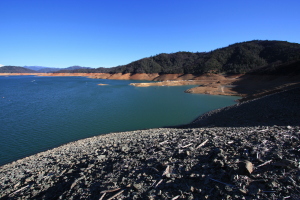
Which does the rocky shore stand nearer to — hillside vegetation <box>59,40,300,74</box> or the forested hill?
hillside vegetation <box>59,40,300,74</box>

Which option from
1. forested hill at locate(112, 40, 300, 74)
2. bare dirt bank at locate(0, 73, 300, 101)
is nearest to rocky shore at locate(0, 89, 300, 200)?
bare dirt bank at locate(0, 73, 300, 101)

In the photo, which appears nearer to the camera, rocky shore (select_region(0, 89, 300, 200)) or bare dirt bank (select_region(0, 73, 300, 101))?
rocky shore (select_region(0, 89, 300, 200))

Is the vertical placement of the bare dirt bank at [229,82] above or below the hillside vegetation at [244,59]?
below

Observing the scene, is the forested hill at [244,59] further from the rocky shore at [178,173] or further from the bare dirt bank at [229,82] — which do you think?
the rocky shore at [178,173]

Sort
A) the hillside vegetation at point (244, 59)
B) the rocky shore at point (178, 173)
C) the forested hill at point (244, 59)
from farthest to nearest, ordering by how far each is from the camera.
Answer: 1. the forested hill at point (244, 59)
2. the hillside vegetation at point (244, 59)
3. the rocky shore at point (178, 173)

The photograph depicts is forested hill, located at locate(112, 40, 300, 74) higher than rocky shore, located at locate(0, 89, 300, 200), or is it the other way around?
forested hill, located at locate(112, 40, 300, 74)

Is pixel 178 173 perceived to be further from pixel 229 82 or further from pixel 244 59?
pixel 244 59

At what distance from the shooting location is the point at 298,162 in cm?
394

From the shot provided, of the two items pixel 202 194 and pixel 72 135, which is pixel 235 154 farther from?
pixel 72 135

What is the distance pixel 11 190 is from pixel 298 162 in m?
8.71

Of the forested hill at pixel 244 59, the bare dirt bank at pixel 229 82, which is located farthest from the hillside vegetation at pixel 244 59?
the bare dirt bank at pixel 229 82

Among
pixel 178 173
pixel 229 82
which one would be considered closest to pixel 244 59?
pixel 229 82

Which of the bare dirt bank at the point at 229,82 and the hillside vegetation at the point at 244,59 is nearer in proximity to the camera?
the bare dirt bank at the point at 229,82

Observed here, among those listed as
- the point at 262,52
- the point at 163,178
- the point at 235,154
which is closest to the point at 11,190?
the point at 163,178
